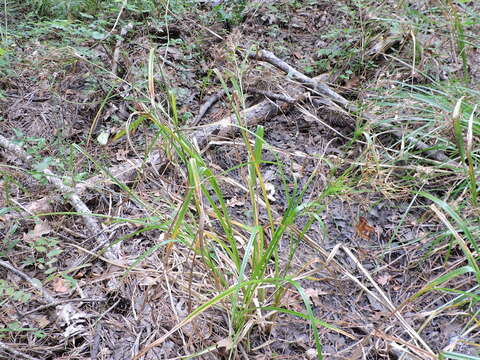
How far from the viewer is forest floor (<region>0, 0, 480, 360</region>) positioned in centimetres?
163

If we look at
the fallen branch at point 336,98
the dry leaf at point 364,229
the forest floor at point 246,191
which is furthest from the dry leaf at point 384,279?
the fallen branch at point 336,98

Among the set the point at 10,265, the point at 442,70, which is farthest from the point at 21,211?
the point at 442,70

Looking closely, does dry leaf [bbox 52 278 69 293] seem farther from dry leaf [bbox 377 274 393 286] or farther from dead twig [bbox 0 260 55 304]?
dry leaf [bbox 377 274 393 286]

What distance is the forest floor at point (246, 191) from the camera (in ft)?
5.36

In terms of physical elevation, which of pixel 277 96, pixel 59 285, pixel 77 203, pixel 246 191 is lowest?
pixel 59 285

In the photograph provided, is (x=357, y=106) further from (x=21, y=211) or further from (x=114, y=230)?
(x=21, y=211)

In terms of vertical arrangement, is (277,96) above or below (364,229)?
above

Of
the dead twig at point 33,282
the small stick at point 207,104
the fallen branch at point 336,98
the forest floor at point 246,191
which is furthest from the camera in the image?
the small stick at point 207,104

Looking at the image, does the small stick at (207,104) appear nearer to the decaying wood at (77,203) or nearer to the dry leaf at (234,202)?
the dry leaf at (234,202)

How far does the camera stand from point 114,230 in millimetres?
2072

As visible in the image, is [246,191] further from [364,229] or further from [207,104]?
[207,104]

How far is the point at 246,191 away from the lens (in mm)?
2104

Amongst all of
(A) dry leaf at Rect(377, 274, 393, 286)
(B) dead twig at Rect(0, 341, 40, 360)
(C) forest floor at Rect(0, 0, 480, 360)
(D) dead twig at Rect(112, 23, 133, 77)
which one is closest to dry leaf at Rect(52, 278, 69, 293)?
(C) forest floor at Rect(0, 0, 480, 360)

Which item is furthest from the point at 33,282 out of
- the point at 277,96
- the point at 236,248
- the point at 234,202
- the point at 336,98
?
the point at 336,98
